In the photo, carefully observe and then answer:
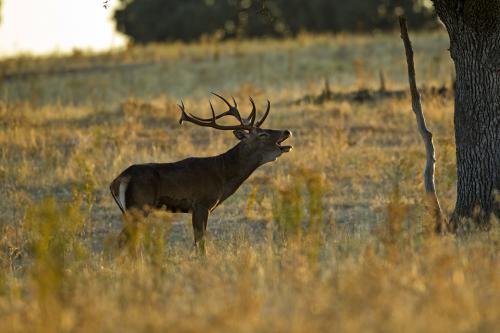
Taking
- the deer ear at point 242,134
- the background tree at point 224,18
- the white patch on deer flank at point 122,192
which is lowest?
the white patch on deer flank at point 122,192

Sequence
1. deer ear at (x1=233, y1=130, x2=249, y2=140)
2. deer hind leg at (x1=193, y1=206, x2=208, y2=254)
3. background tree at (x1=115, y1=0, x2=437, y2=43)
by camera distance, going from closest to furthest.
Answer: deer hind leg at (x1=193, y1=206, x2=208, y2=254), deer ear at (x1=233, y1=130, x2=249, y2=140), background tree at (x1=115, y1=0, x2=437, y2=43)

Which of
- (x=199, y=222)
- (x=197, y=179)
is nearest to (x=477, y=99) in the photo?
(x=197, y=179)

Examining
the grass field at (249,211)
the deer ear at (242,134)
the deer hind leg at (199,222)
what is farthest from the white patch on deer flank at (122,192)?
the deer ear at (242,134)

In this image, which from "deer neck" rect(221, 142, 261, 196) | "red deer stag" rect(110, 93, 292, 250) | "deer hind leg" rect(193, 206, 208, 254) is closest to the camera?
"red deer stag" rect(110, 93, 292, 250)

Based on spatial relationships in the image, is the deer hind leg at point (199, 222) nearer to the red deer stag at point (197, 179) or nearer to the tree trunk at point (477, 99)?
the red deer stag at point (197, 179)

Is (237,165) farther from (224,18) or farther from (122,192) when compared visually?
(224,18)

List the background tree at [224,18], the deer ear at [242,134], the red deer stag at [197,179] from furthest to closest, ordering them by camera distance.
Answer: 1. the background tree at [224,18]
2. the deer ear at [242,134]
3. the red deer stag at [197,179]

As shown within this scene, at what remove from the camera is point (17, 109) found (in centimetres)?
2380

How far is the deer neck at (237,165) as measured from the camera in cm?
1358

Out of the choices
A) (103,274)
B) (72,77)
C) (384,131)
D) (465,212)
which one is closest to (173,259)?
(103,274)

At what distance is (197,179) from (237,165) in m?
0.75

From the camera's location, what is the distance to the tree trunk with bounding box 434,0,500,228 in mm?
12477

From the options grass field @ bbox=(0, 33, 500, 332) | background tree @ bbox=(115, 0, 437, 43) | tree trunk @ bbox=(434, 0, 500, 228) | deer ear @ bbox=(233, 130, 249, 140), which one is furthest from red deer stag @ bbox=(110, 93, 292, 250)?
background tree @ bbox=(115, 0, 437, 43)

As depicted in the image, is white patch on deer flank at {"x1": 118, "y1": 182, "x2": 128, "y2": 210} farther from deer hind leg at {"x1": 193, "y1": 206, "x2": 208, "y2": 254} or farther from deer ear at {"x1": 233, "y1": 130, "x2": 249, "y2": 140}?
deer ear at {"x1": 233, "y1": 130, "x2": 249, "y2": 140}
